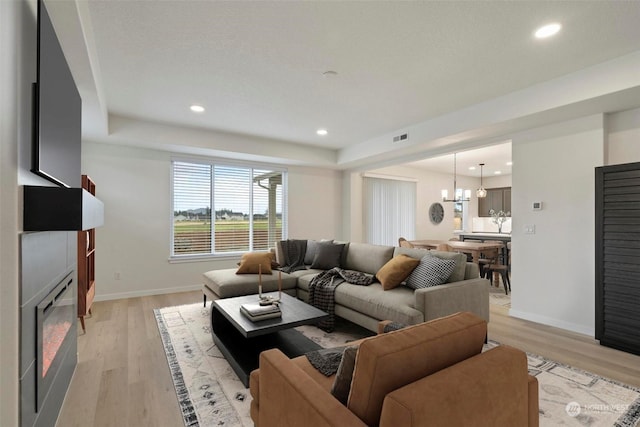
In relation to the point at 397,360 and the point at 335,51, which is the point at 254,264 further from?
the point at 397,360

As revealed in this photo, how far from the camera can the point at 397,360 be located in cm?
104

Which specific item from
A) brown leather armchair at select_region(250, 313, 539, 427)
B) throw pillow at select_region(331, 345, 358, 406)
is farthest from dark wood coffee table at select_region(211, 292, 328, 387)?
throw pillow at select_region(331, 345, 358, 406)

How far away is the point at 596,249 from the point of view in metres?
3.16

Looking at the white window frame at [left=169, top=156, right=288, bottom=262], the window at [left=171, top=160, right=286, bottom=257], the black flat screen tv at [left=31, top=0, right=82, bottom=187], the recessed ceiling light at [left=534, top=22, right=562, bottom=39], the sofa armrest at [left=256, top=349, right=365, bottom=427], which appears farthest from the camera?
the window at [left=171, top=160, right=286, bottom=257]

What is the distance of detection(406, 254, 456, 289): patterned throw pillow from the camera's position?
3.08m

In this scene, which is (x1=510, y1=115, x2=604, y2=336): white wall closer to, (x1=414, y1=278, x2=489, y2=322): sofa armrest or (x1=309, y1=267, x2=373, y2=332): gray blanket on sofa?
(x1=414, y1=278, x2=489, y2=322): sofa armrest

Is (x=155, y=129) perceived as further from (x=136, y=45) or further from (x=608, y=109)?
(x=608, y=109)

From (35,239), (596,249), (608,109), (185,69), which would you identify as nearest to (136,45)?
(185,69)

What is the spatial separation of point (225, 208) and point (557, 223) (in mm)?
5043

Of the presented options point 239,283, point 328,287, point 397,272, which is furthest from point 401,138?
point 239,283

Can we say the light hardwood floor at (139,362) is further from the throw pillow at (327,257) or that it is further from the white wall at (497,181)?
the white wall at (497,181)

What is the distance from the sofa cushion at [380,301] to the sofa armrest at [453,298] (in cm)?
11

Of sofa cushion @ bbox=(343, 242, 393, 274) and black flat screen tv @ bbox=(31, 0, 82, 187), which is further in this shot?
sofa cushion @ bbox=(343, 242, 393, 274)

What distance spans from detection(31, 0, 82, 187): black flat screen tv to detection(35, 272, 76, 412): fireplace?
0.71 m
